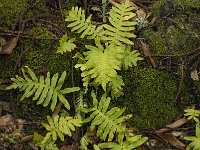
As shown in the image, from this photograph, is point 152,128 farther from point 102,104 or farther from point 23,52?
point 23,52

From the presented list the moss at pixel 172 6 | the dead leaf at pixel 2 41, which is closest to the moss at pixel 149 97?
the moss at pixel 172 6

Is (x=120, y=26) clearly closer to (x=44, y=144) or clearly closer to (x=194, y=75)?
(x=194, y=75)

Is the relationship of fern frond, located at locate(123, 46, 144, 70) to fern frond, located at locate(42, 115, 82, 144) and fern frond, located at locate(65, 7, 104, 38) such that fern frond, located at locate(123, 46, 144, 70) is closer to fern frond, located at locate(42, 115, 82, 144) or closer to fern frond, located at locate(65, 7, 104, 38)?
fern frond, located at locate(65, 7, 104, 38)

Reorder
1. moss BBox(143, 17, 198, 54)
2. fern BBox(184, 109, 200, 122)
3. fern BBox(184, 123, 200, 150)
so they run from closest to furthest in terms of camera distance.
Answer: fern BBox(184, 123, 200, 150)
fern BBox(184, 109, 200, 122)
moss BBox(143, 17, 198, 54)

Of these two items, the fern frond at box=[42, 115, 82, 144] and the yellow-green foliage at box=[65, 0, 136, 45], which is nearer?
the fern frond at box=[42, 115, 82, 144]

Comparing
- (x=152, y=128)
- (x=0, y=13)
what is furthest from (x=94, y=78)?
(x=0, y=13)

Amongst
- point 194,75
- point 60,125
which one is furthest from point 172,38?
point 60,125

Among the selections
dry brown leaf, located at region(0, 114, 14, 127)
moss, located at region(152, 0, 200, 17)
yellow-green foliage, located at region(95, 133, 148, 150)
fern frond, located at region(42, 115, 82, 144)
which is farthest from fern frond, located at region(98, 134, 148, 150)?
moss, located at region(152, 0, 200, 17)
